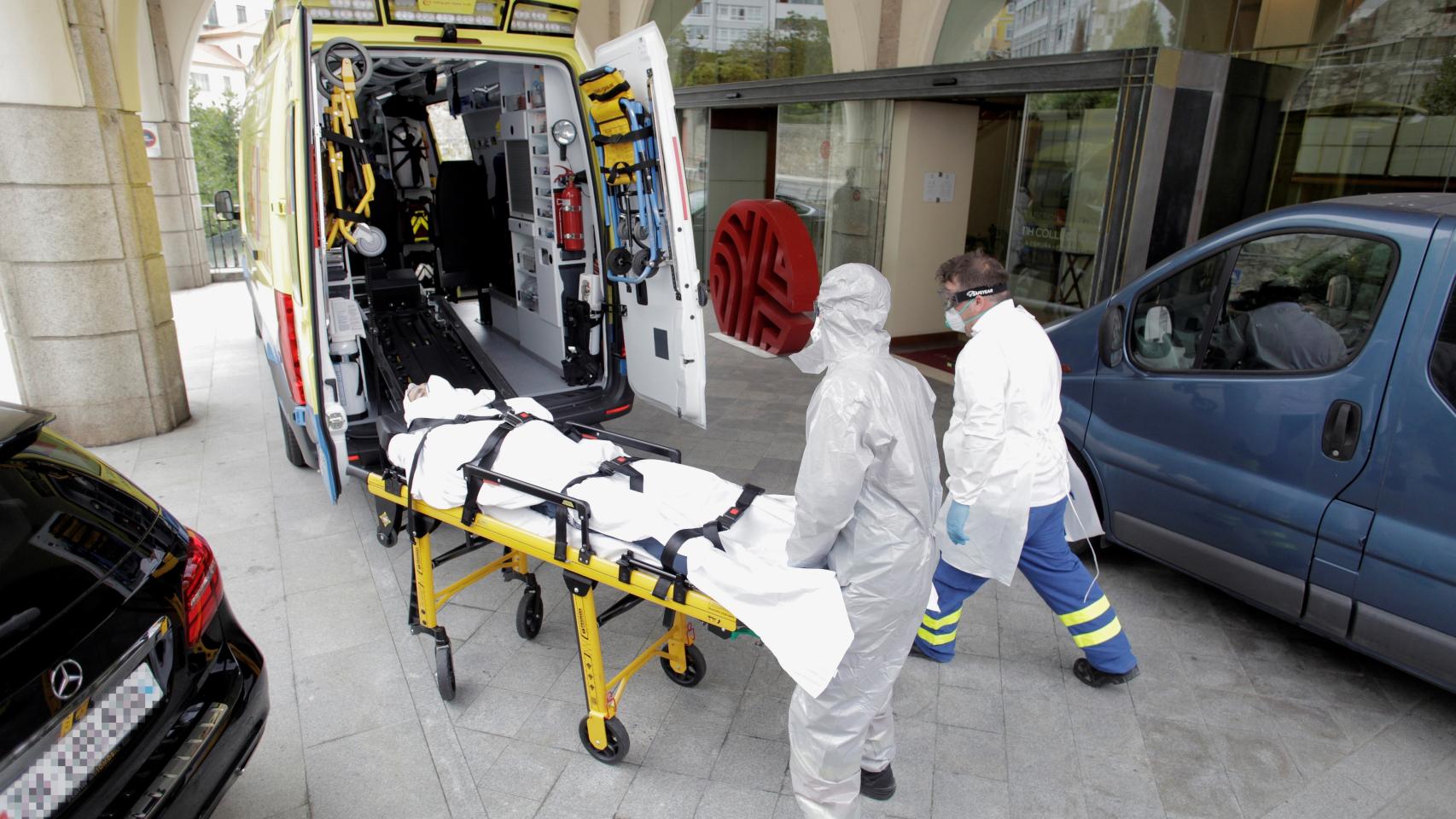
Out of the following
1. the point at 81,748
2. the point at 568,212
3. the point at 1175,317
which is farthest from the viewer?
the point at 568,212

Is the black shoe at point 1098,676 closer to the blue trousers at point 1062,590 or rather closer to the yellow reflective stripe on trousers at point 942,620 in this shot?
the blue trousers at point 1062,590

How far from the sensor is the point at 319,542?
4.65 metres

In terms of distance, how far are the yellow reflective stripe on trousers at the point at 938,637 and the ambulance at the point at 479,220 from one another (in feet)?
5.87

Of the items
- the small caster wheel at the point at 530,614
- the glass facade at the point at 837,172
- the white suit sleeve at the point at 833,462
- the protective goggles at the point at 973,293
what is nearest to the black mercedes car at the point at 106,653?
the small caster wheel at the point at 530,614

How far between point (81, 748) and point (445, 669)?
4.66 feet

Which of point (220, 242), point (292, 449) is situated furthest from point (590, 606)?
point (220, 242)

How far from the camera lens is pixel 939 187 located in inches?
325

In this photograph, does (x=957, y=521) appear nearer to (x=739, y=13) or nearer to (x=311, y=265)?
(x=311, y=265)

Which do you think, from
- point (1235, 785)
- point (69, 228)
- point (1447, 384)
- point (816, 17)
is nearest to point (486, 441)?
point (1235, 785)

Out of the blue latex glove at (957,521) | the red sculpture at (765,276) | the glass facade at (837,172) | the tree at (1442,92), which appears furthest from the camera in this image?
the glass facade at (837,172)

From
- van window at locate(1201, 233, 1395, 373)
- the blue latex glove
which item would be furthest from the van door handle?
the blue latex glove

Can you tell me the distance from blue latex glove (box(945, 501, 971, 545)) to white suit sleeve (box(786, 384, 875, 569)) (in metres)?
0.83

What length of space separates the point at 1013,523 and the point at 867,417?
105 centimetres

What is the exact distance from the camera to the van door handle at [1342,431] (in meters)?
3.17
